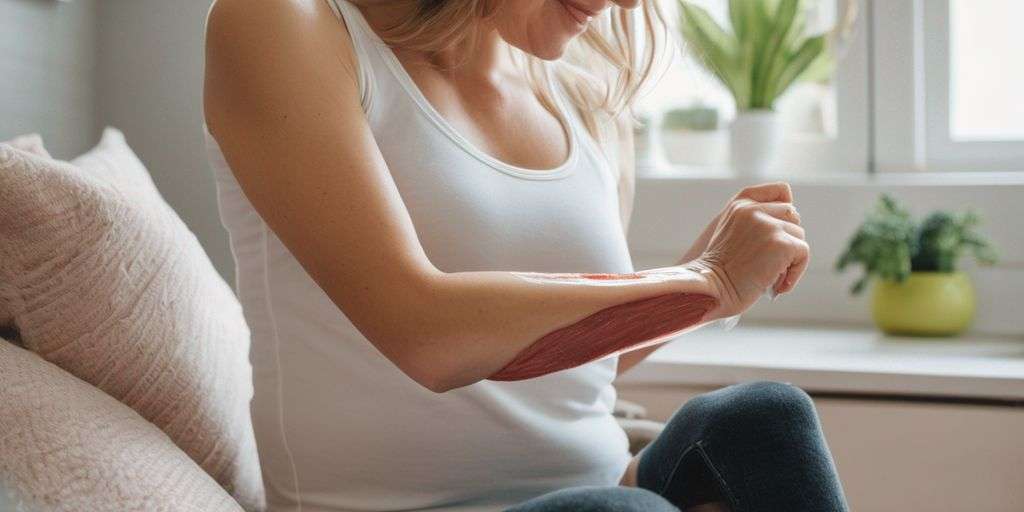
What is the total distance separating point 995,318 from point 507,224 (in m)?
1.28

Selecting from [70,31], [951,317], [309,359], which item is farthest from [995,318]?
[70,31]

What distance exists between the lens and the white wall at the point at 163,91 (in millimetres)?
1936

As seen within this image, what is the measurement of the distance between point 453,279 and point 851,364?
94 cm

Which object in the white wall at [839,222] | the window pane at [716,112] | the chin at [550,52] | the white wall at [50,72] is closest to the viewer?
the chin at [550,52]

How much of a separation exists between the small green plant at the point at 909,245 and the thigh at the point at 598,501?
121cm

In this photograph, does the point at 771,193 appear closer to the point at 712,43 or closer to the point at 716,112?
the point at 712,43

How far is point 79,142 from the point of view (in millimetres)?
1840

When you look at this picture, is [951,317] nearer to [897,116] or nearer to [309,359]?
[897,116]

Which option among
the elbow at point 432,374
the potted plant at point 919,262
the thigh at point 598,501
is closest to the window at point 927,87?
the potted plant at point 919,262

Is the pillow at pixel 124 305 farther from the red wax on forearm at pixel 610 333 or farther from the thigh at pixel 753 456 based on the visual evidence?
the thigh at pixel 753 456

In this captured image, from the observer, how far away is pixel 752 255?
3.45ft

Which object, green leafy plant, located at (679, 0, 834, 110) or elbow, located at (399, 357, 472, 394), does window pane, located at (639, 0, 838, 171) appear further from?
elbow, located at (399, 357, 472, 394)

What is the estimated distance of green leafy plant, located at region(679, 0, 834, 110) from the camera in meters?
2.14

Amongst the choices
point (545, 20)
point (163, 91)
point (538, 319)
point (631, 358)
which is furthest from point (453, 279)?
point (163, 91)
